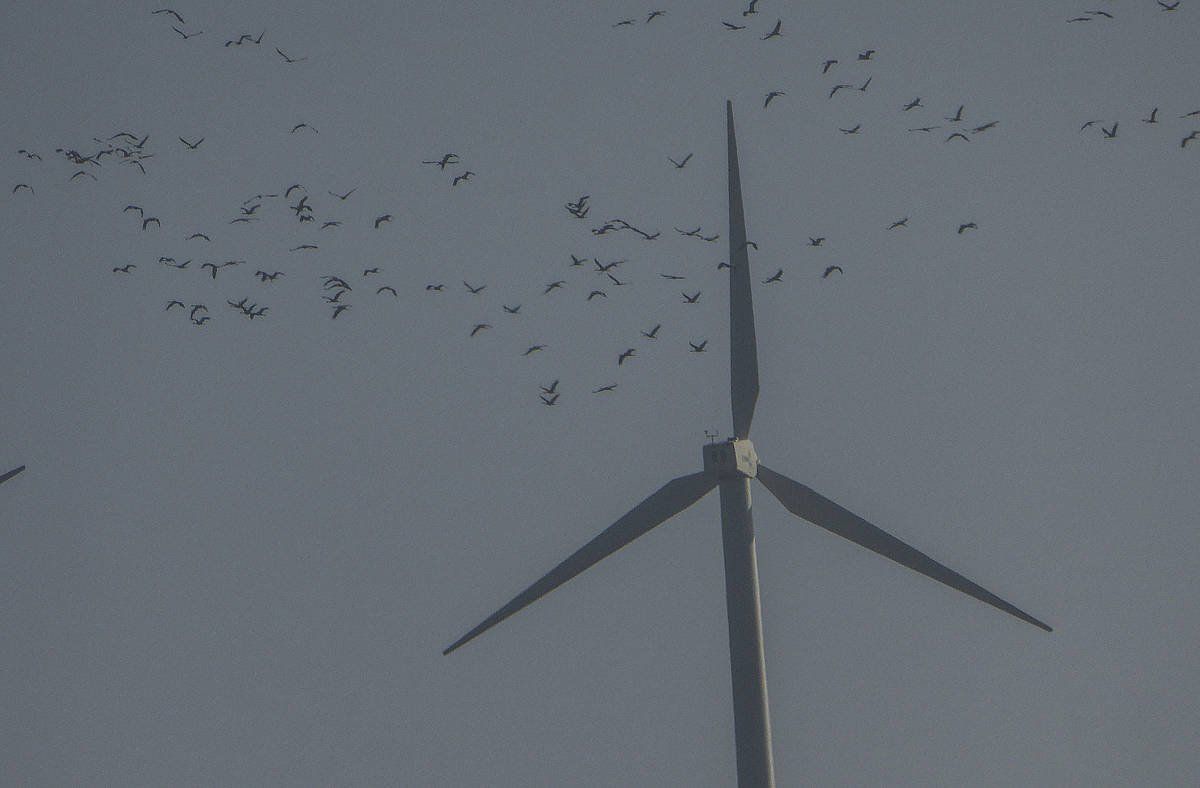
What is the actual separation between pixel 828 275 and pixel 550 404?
476 inches

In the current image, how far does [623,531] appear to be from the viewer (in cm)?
7506

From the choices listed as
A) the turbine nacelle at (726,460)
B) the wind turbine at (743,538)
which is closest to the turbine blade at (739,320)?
the wind turbine at (743,538)

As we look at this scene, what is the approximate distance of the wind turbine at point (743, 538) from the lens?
235 ft

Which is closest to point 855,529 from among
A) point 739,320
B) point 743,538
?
point 743,538

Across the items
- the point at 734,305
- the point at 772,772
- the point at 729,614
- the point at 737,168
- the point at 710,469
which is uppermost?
the point at 737,168

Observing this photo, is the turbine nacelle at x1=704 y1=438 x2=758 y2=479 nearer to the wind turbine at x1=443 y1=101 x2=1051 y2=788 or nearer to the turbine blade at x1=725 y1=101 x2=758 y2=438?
the wind turbine at x1=443 y1=101 x2=1051 y2=788

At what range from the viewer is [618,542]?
246ft

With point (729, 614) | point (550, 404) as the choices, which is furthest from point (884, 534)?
point (550, 404)

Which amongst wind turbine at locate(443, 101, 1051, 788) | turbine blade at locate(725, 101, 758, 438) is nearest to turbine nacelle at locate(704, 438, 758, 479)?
wind turbine at locate(443, 101, 1051, 788)

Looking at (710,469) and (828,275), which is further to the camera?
(828,275)

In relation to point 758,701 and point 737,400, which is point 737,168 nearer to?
point 737,400

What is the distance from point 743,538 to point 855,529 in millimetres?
5509

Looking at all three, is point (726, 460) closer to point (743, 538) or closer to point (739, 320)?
point (743, 538)

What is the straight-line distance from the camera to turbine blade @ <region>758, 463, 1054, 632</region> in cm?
7444
